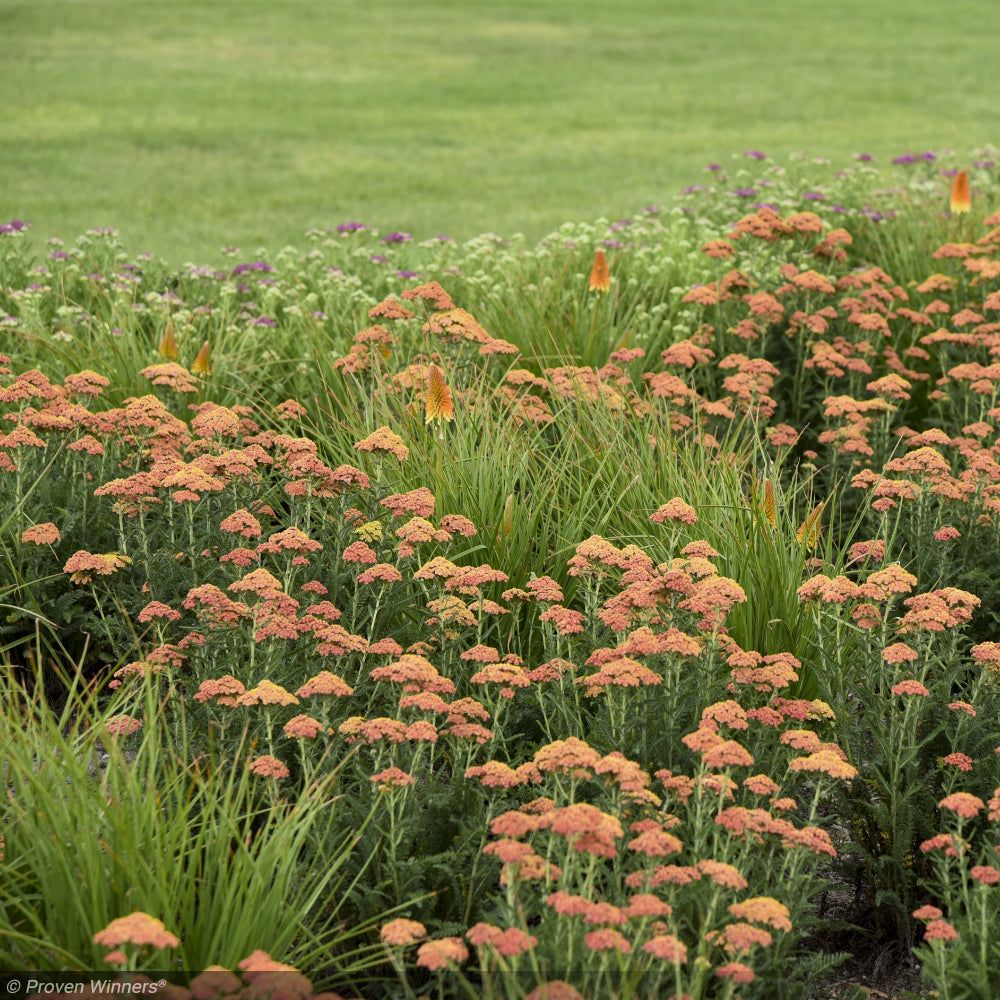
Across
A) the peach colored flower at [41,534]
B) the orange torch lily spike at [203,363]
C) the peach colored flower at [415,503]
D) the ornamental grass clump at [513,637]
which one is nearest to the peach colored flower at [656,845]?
the ornamental grass clump at [513,637]

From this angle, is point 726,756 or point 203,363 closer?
point 726,756

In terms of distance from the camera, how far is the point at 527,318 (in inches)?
273

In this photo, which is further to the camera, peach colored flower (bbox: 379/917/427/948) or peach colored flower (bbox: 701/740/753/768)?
peach colored flower (bbox: 701/740/753/768)

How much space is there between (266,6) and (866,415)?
2584 centimetres

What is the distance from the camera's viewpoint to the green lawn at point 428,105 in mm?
13781

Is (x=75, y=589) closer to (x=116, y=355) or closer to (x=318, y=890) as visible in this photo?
(x=116, y=355)

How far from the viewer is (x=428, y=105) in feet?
63.6

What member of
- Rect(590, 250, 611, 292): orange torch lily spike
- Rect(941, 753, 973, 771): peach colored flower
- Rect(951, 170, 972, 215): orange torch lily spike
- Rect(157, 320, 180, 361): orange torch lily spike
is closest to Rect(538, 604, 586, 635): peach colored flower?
Rect(941, 753, 973, 771): peach colored flower

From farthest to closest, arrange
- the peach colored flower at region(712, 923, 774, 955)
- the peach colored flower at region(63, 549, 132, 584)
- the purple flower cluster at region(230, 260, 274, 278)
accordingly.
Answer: the purple flower cluster at region(230, 260, 274, 278)
the peach colored flower at region(63, 549, 132, 584)
the peach colored flower at region(712, 923, 774, 955)

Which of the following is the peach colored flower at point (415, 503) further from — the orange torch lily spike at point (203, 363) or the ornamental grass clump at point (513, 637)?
the orange torch lily spike at point (203, 363)

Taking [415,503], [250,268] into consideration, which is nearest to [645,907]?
[415,503]

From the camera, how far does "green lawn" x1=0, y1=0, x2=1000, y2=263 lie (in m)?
13.8

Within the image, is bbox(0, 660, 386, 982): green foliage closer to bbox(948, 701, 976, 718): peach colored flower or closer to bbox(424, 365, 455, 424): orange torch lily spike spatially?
bbox(948, 701, 976, 718): peach colored flower

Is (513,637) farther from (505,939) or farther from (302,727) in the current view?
(505,939)
